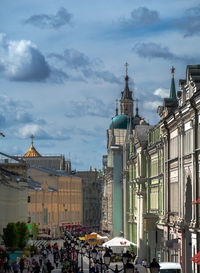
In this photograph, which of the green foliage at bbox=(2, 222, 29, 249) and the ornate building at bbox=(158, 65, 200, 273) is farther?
the green foliage at bbox=(2, 222, 29, 249)

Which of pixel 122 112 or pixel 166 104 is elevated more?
pixel 122 112

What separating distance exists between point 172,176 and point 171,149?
188 cm

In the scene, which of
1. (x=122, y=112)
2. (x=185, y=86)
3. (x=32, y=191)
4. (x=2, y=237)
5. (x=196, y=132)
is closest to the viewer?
(x=196, y=132)

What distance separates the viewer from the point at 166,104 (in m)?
59.9

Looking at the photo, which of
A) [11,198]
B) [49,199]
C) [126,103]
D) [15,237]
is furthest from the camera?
[49,199]

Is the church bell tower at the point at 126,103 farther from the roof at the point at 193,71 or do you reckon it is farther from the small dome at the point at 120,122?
the roof at the point at 193,71

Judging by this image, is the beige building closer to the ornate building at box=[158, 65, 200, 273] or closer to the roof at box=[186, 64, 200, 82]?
the ornate building at box=[158, 65, 200, 273]

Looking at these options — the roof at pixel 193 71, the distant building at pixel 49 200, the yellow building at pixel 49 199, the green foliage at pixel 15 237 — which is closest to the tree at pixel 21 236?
the green foliage at pixel 15 237

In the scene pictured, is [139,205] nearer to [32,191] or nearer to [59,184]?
[32,191]

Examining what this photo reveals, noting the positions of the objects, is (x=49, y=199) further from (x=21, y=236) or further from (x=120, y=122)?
(x=21, y=236)

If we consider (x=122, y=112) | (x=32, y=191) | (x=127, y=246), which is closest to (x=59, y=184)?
(x=32, y=191)

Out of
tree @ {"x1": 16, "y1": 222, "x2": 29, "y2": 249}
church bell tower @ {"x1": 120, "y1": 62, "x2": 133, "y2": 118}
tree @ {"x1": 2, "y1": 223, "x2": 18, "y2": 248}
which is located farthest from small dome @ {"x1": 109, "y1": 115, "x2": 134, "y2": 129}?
tree @ {"x1": 2, "y1": 223, "x2": 18, "y2": 248}

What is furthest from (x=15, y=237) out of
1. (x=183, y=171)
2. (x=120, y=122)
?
(x=120, y=122)

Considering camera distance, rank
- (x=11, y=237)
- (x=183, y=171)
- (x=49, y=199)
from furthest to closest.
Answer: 1. (x=49, y=199)
2. (x=11, y=237)
3. (x=183, y=171)
